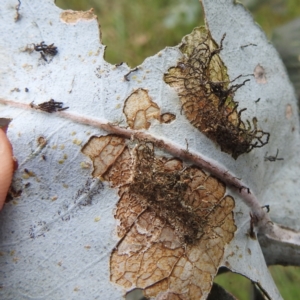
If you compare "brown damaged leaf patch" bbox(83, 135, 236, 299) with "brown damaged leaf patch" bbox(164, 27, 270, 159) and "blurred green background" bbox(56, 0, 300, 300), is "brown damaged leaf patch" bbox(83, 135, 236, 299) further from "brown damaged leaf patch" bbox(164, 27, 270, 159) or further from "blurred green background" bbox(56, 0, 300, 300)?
"blurred green background" bbox(56, 0, 300, 300)

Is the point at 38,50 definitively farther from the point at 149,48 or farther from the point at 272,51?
the point at 149,48

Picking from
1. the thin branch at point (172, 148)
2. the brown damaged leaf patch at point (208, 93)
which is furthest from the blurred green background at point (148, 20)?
the thin branch at point (172, 148)

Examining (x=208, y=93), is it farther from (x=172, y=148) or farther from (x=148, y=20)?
→ (x=148, y=20)

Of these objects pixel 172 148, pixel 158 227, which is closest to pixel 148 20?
pixel 172 148

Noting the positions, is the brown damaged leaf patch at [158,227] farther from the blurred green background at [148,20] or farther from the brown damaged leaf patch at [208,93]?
the blurred green background at [148,20]

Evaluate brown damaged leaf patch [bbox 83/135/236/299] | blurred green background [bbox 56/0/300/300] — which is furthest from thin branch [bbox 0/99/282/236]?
blurred green background [bbox 56/0/300/300]
